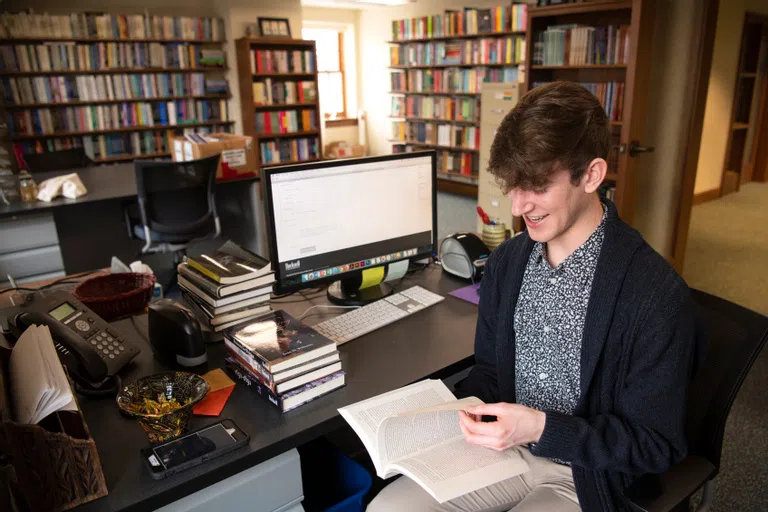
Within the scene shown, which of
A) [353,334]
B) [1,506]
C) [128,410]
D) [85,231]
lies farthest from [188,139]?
[1,506]

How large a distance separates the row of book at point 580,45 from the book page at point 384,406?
3.27 metres

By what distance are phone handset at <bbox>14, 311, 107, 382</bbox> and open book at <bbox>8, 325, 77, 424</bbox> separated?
12 centimetres

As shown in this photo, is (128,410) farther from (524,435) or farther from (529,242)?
(529,242)

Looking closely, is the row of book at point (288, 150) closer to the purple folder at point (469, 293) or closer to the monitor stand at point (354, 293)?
the monitor stand at point (354, 293)

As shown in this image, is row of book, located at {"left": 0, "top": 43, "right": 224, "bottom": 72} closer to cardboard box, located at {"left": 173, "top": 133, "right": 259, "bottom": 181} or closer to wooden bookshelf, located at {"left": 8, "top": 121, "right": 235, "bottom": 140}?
wooden bookshelf, located at {"left": 8, "top": 121, "right": 235, "bottom": 140}

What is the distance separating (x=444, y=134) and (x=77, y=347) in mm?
6058

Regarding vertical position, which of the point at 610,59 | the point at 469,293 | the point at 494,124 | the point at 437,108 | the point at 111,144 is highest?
the point at 610,59

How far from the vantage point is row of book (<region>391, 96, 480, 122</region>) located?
6.38 meters

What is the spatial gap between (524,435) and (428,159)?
93 cm

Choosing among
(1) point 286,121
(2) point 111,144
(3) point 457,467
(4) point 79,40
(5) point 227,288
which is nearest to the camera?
(3) point 457,467

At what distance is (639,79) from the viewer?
130 inches

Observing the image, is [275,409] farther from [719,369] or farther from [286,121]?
[286,121]

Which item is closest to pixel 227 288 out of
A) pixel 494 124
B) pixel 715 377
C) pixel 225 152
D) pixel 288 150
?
pixel 715 377

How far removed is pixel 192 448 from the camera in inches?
38.0
